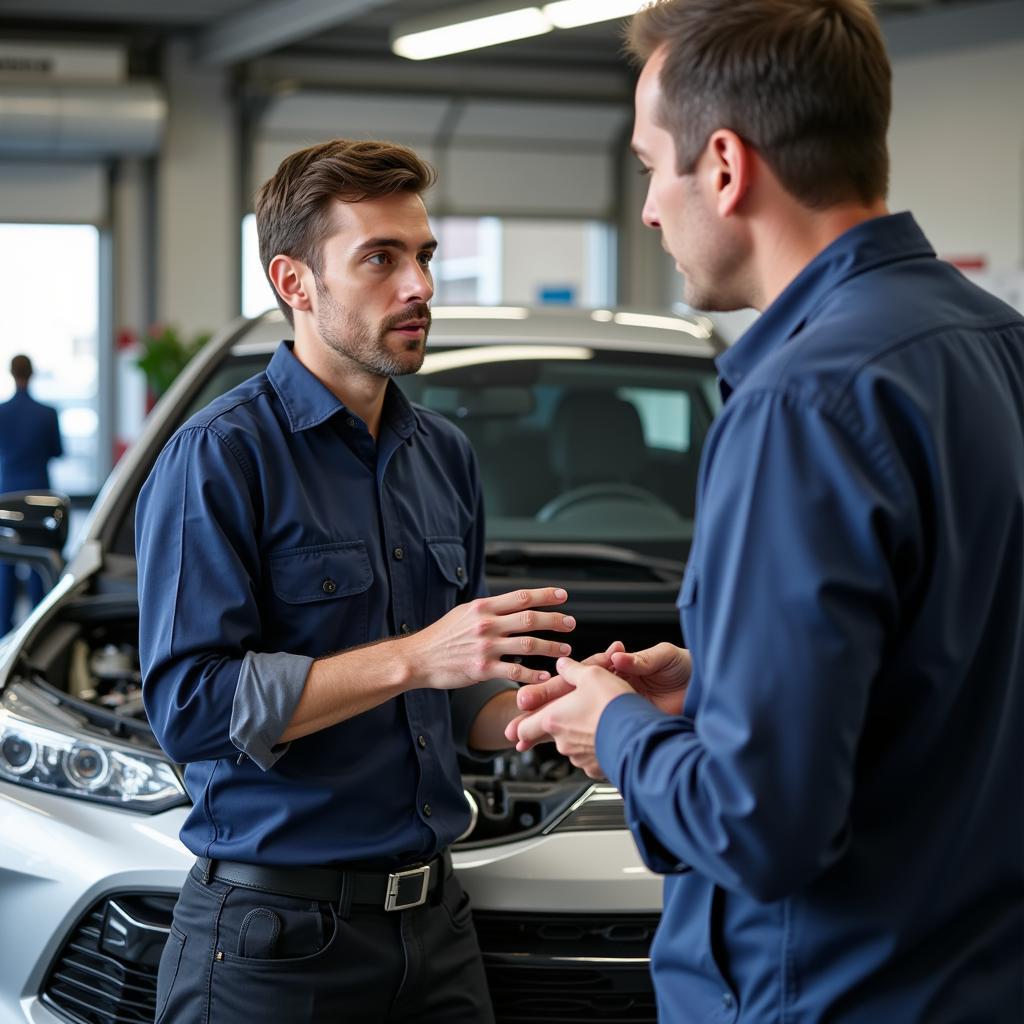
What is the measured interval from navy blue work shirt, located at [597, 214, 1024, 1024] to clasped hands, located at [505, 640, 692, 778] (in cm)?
4

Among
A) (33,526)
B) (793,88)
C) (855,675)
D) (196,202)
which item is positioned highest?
(196,202)

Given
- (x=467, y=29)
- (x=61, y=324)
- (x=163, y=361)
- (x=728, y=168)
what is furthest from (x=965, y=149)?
(x=728, y=168)

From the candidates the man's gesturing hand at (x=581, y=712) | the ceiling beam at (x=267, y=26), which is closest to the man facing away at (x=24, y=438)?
the ceiling beam at (x=267, y=26)

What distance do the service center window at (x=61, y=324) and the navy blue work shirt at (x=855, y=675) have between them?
1057 cm

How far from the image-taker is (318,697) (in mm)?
1541

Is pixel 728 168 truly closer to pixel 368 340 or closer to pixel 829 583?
pixel 829 583

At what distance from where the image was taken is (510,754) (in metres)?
2.50

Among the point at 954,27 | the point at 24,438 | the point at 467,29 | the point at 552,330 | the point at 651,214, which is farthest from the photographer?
the point at 954,27

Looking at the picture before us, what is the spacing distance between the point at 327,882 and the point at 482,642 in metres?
0.37

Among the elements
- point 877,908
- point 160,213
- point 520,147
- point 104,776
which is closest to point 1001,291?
point 520,147

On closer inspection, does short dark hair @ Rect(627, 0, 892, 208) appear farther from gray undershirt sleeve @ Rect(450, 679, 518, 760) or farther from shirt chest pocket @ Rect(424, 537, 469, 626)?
gray undershirt sleeve @ Rect(450, 679, 518, 760)

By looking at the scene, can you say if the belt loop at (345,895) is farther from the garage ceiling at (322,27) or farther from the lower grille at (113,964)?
the garage ceiling at (322,27)

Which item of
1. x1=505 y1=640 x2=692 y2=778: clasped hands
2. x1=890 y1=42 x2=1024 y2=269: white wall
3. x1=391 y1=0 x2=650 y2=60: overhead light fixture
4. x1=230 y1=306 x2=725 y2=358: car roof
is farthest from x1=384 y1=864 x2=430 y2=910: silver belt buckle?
x1=890 y1=42 x2=1024 y2=269: white wall

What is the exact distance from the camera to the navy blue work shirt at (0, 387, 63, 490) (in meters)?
8.08
